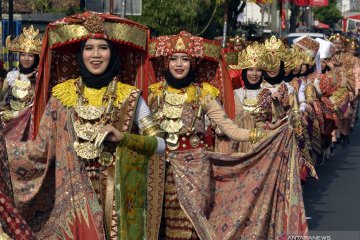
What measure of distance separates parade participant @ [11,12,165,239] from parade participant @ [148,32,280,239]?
1226 mm

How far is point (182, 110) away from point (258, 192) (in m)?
1.02

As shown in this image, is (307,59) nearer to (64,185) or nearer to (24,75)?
(24,75)

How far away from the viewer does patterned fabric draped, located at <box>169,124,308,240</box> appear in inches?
357

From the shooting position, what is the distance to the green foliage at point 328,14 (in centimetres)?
9719

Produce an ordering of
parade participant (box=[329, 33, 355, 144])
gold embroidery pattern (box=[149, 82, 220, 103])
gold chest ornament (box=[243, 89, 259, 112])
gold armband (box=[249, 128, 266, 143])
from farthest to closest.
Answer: parade participant (box=[329, 33, 355, 144]) → gold chest ornament (box=[243, 89, 259, 112]) → gold armband (box=[249, 128, 266, 143]) → gold embroidery pattern (box=[149, 82, 220, 103])

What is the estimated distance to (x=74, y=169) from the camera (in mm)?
6984

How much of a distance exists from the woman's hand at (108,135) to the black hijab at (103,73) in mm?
509

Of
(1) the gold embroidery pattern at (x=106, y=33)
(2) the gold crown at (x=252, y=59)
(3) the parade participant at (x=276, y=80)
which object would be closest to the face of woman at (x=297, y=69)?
(3) the parade participant at (x=276, y=80)

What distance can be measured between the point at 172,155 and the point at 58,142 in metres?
1.63

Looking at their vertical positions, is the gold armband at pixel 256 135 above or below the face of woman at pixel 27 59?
below

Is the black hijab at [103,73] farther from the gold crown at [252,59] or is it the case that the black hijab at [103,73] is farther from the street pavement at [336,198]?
the gold crown at [252,59]

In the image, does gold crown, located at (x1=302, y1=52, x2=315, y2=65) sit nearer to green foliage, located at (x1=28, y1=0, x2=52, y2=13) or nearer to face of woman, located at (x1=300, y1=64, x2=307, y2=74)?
face of woman, located at (x1=300, y1=64, x2=307, y2=74)

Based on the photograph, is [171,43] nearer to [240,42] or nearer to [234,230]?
[234,230]

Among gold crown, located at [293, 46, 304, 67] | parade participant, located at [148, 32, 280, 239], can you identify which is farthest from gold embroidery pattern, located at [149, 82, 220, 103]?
gold crown, located at [293, 46, 304, 67]
